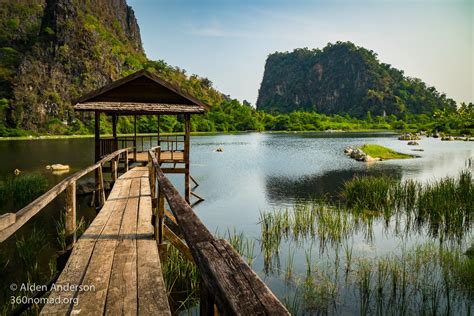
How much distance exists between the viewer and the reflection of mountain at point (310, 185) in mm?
16664

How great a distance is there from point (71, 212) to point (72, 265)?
4.79 feet

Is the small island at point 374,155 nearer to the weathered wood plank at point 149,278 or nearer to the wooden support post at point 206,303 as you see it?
the weathered wood plank at point 149,278

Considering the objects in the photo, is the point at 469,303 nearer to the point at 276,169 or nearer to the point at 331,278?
the point at 331,278

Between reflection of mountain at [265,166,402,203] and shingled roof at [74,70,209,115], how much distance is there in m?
5.82

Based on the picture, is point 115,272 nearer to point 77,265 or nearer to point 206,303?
point 77,265

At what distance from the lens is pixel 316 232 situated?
414 inches

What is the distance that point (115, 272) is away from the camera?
3.39m

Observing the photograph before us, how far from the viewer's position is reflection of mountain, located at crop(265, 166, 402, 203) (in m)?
16.7

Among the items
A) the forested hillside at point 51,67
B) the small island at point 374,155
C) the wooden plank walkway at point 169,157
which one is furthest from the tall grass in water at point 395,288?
the forested hillside at point 51,67

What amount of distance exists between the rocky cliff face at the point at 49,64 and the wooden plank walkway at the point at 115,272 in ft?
204

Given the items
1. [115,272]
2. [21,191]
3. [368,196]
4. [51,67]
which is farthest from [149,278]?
[51,67]

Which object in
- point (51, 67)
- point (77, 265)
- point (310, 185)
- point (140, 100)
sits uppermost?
point (51, 67)

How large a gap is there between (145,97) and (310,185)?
1007 cm

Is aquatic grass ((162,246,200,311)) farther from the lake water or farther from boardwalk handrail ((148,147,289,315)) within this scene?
boardwalk handrail ((148,147,289,315))
